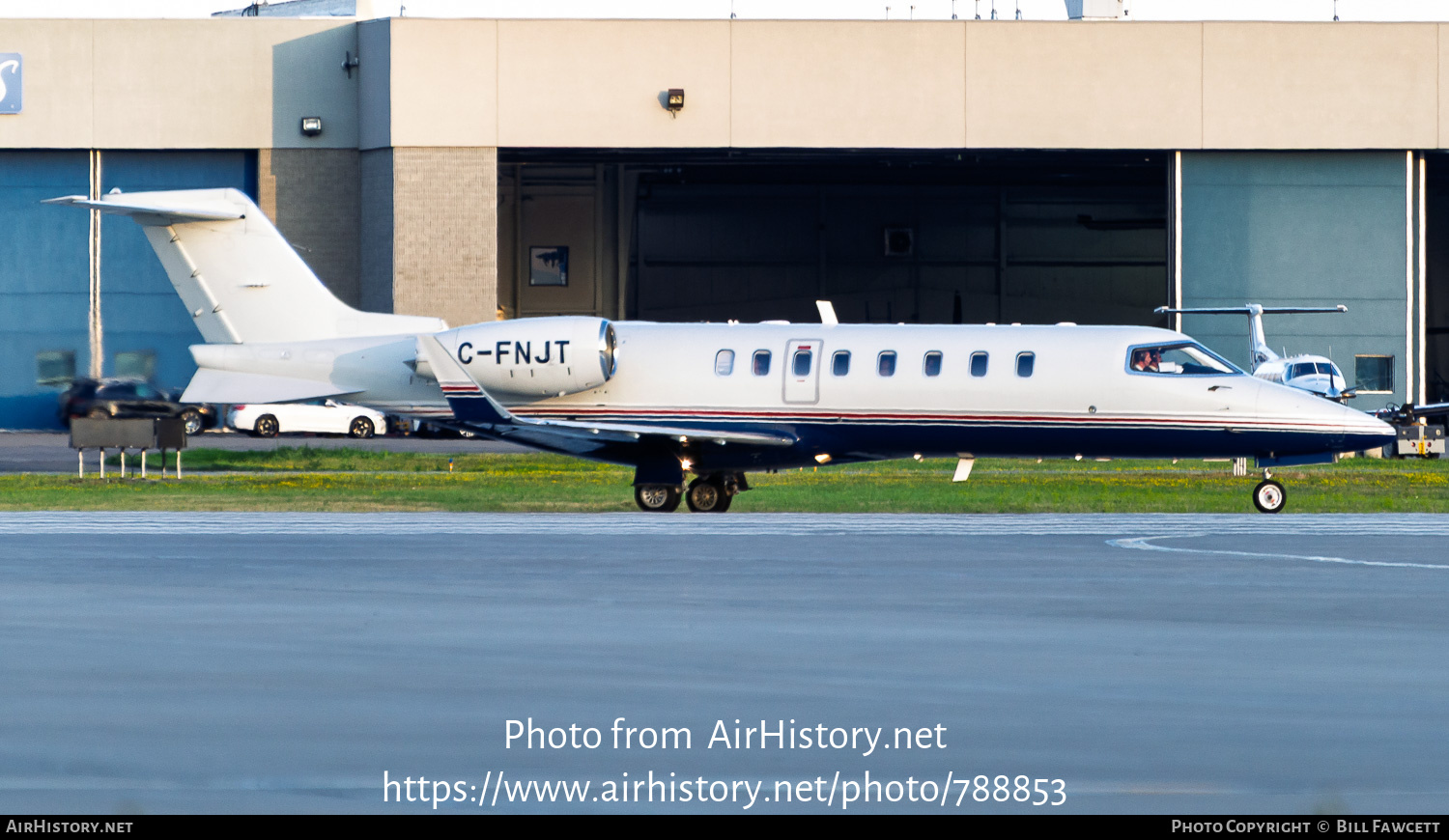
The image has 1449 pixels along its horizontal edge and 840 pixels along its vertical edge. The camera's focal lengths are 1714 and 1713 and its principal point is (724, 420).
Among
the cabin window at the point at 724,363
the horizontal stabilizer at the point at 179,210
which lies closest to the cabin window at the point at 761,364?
the cabin window at the point at 724,363

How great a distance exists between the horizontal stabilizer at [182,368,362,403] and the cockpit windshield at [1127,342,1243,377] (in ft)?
36.3

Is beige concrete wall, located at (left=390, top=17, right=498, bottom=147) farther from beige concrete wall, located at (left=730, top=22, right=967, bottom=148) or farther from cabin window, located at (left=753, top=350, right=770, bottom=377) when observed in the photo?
cabin window, located at (left=753, top=350, right=770, bottom=377)

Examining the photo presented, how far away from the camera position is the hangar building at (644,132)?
45781 millimetres

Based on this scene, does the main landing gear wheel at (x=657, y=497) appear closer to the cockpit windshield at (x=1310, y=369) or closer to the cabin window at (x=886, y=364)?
the cabin window at (x=886, y=364)

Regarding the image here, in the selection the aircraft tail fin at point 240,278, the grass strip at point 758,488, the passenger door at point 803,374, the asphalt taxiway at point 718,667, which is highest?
the aircraft tail fin at point 240,278

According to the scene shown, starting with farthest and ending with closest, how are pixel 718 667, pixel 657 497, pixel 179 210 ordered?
pixel 179 210
pixel 657 497
pixel 718 667

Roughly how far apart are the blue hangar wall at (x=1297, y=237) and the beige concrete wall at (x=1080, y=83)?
2095mm

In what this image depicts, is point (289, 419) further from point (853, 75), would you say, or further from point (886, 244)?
point (886, 244)

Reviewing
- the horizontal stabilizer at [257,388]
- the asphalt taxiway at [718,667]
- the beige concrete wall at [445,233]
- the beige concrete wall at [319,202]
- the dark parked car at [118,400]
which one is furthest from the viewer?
the beige concrete wall at [319,202]

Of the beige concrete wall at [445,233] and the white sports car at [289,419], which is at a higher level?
the beige concrete wall at [445,233]

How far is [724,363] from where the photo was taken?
23.9 metres

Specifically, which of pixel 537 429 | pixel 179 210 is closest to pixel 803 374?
pixel 537 429

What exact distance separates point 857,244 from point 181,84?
87.9 ft

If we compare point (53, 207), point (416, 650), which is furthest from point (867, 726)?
point (53, 207)
